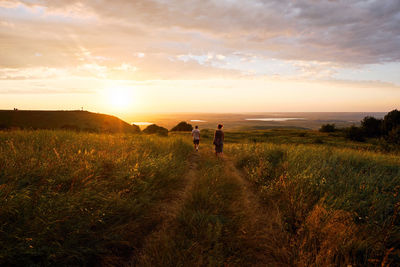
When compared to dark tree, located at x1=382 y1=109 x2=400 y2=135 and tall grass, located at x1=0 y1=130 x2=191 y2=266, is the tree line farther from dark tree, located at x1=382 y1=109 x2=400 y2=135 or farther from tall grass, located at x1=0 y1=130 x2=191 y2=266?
tall grass, located at x1=0 y1=130 x2=191 y2=266

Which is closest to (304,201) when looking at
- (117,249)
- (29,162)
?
(117,249)

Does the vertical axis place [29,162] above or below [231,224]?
above

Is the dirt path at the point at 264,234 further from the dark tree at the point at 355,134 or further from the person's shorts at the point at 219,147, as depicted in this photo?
the dark tree at the point at 355,134

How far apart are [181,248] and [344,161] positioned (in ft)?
33.9

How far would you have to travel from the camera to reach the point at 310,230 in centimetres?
396

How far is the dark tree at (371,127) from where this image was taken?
49.0 metres

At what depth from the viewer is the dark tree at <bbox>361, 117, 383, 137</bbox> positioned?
161ft

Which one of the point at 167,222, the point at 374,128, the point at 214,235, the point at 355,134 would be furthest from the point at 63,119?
the point at 374,128

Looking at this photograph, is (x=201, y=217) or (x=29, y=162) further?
(x=29, y=162)

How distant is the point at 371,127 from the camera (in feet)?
165

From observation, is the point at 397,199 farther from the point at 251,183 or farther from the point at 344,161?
the point at 344,161

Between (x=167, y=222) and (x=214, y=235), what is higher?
(x=214, y=235)

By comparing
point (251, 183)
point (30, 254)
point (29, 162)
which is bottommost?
point (251, 183)

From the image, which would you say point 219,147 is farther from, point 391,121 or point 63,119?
point 391,121
